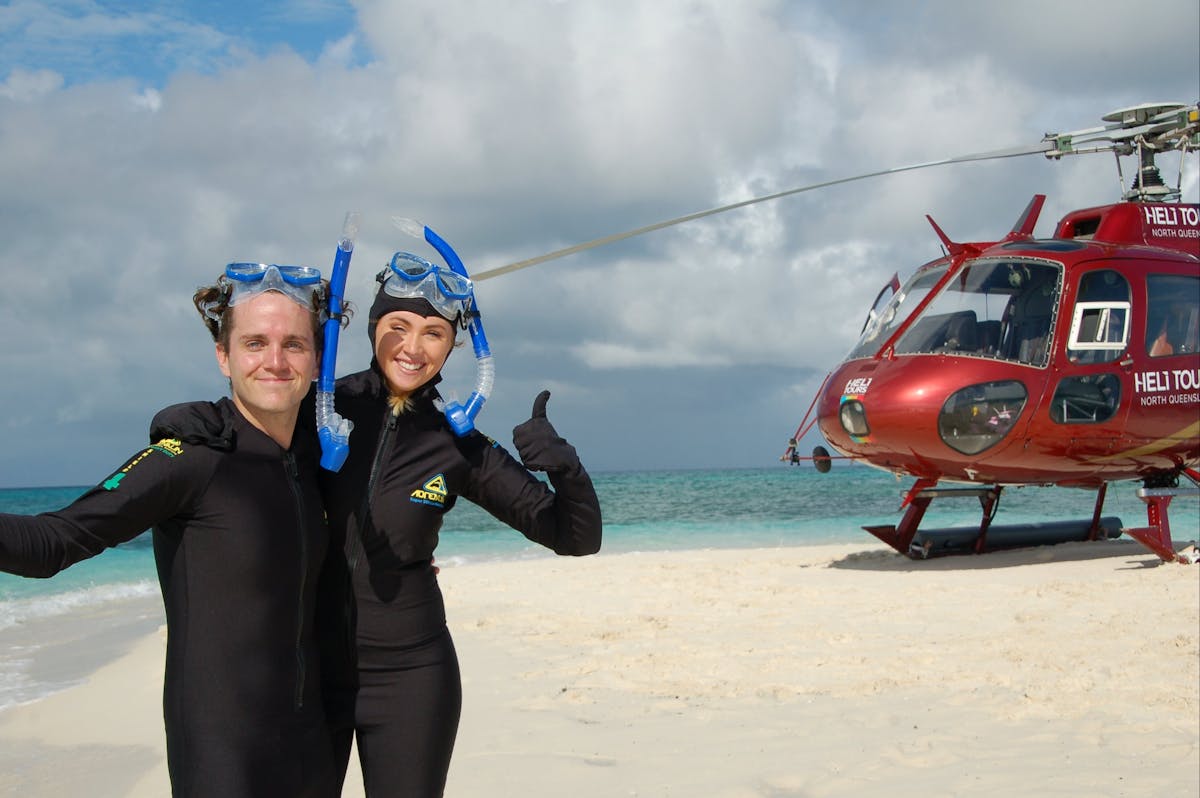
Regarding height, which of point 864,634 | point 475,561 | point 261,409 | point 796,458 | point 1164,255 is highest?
point 1164,255

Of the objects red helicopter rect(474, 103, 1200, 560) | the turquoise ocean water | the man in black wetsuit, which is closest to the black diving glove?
the man in black wetsuit

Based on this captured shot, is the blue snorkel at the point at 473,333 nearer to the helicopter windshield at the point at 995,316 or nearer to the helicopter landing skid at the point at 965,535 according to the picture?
the helicopter windshield at the point at 995,316

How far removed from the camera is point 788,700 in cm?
524

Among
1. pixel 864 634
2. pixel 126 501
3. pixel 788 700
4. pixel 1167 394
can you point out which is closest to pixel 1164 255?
pixel 1167 394

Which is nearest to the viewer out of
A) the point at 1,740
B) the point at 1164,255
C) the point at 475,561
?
the point at 1,740

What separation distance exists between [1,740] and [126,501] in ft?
13.9

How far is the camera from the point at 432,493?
2.44 metres

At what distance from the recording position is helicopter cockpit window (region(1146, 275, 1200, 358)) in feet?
28.7

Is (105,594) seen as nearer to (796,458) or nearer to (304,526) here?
(796,458)

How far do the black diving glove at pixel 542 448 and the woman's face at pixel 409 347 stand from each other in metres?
0.27

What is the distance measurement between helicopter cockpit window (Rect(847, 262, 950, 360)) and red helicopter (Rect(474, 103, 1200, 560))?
0.6 inches

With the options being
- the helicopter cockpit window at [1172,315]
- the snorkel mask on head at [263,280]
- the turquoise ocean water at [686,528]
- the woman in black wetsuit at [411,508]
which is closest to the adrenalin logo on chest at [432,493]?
the woman in black wetsuit at [411,508]

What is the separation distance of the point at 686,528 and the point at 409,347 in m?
19.1

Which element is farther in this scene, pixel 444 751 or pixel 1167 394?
pixel 1167 394
